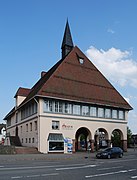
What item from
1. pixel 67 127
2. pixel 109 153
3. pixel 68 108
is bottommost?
pixel 109 153

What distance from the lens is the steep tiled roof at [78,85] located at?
40875 mm

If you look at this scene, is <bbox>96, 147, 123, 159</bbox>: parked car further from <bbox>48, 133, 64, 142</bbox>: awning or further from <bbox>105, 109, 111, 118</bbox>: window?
<bbox>105, 109, 111, 118</bbox>: window

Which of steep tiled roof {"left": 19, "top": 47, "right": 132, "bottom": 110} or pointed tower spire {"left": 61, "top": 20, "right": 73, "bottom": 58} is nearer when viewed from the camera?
steep tiled roof {"left": 19, "top": 47, "right": 132, "bottom": 110}

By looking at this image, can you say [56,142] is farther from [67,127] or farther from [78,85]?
[78,85]

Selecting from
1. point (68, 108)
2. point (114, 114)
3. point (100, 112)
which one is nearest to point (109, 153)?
point (68, 108)

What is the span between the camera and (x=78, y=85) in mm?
44656

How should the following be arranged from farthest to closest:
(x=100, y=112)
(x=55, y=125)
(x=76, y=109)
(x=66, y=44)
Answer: (x=66, y=44) < (x=100, y=112) < (x=76, y=109) < (x=55, y=125)

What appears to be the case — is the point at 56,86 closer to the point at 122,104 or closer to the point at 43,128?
the point at 43,128

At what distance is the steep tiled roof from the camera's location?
40.9 metres

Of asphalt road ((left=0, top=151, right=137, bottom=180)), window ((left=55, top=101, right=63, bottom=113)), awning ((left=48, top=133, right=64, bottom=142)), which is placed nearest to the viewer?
asphalt road ((left=0, top=151, right=137, bottom=180))

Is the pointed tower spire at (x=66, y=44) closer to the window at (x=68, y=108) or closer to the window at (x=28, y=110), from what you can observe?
the window at (x=28, y=110)

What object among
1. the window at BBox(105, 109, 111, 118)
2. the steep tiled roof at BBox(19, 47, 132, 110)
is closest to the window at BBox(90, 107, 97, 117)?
the steep tiled roof at BBox(19, 47, 132, 110)

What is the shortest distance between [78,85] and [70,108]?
15.8ft

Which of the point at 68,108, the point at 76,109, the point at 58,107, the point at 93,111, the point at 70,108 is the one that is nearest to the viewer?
the point at 58,107
